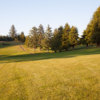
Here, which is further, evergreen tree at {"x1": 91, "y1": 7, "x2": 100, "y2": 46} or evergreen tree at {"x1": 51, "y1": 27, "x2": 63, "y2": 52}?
evergreen tree at {"x1": 51, "y1": 27, "x2": 63, "y2": 52}

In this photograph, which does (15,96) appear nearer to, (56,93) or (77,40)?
(56,93)

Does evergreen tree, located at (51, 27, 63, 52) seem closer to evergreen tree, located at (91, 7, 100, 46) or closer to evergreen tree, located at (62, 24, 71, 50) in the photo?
evergreen tree, located at (62, 24, 71, 50)

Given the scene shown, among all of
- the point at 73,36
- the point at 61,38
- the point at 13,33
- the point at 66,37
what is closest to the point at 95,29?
the point at 73,36

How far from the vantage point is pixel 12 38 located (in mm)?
101438

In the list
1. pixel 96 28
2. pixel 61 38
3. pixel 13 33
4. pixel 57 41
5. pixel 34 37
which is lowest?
pixel 57 41

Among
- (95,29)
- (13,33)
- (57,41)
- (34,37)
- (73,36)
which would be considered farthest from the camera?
(13,33)

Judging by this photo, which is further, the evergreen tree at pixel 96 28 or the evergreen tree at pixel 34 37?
the evergreen tree at pixel 34 37

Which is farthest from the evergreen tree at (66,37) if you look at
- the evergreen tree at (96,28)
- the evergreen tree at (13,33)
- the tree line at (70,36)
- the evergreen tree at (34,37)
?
the evergreen tree at (13,33)

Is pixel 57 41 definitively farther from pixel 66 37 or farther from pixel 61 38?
pixel 66 37

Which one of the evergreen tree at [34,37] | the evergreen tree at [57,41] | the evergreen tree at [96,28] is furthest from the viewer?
the evergreen tree at [34,37]

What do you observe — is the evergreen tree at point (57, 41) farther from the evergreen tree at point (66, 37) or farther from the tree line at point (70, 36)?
the evergreen tree at point (66, 37)

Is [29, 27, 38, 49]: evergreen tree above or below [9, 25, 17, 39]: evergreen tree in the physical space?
below

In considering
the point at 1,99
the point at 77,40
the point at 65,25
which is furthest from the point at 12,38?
the point at 1,99

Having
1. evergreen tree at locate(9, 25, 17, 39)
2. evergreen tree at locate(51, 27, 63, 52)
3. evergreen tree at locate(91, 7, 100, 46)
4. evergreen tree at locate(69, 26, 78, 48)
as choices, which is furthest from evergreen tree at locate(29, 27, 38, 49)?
evergreen tree at locate(9, 25, 17, 39)
